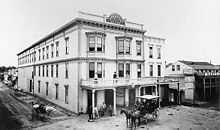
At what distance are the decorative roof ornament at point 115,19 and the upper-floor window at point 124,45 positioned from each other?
2477 mm

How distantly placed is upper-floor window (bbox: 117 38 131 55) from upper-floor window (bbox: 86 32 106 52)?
306 cm

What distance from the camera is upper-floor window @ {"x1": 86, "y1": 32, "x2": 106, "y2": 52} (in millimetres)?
20172

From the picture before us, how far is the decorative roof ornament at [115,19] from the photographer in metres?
22.1

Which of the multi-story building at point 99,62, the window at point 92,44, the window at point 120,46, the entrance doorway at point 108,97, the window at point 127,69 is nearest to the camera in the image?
the multi-story building at point 99,62

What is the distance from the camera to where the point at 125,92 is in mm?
23391

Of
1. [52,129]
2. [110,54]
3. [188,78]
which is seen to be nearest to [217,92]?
[188,78]

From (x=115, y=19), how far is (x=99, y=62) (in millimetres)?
6600

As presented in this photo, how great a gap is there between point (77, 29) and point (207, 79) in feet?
97.3

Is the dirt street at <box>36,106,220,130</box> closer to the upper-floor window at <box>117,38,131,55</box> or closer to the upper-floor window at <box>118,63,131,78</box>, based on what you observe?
the upper-floor window at <box>118,63,131,78</box>

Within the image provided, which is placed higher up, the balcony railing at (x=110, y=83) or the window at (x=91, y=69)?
the window at (x=91, y=69)

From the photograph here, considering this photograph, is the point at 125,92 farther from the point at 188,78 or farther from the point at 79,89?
the point at 188,78

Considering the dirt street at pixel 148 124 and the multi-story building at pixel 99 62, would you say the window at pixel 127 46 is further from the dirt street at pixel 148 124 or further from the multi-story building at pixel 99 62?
the dirt street at pixel 148 124

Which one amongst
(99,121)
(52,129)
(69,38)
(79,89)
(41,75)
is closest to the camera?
(52,129)

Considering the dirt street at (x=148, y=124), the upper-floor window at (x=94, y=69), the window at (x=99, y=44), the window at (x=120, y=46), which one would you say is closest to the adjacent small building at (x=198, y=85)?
the window at (x=120, y=46)
